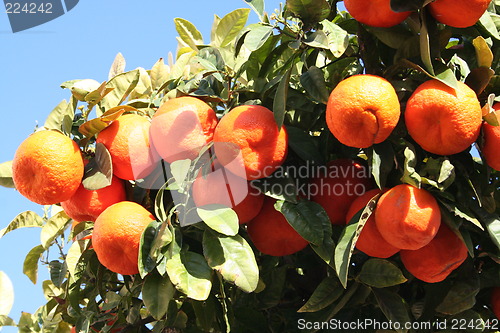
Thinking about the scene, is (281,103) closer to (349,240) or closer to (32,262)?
(349,240)

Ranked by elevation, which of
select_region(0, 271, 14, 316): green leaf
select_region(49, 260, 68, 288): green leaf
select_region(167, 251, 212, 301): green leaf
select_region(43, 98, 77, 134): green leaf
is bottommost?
select_region(0, 271, 14, 316): green leaf

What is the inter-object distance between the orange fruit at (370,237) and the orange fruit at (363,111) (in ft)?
0.50

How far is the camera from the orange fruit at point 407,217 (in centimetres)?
144

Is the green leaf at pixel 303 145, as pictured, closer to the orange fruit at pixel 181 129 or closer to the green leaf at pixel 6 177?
the orange fruit at pixel 181 129

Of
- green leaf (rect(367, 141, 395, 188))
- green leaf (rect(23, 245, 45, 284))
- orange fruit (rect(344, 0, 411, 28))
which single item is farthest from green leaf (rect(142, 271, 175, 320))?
orange fruit (rect(344, 0, 411, 28))

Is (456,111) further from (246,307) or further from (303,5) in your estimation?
(246,307)

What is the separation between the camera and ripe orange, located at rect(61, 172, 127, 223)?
164 centimetres

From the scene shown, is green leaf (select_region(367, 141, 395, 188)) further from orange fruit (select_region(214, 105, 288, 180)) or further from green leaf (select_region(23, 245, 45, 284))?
green leaf (select_region(23, 245, 45, 284))

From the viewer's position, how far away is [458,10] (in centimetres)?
150

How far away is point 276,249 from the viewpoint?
1.66 metres

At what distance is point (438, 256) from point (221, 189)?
536 millimetres

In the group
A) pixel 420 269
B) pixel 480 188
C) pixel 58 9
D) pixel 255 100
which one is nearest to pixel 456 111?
pixel 480 188

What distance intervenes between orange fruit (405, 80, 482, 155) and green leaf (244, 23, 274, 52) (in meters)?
0.37

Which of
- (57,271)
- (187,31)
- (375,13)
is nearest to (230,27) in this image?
(187,31)
